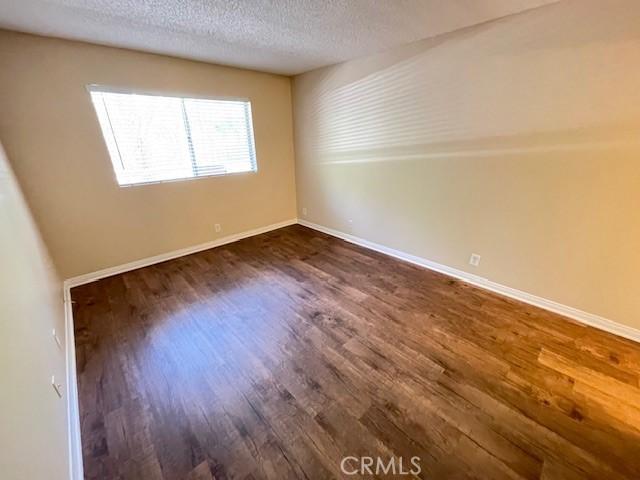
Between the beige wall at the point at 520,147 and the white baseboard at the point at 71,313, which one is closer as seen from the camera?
the white baseboard at the point at 71,313

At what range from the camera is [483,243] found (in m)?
2.63

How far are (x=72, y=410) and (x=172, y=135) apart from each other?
2907mm

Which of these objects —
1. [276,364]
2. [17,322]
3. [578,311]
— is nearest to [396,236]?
[578,311]

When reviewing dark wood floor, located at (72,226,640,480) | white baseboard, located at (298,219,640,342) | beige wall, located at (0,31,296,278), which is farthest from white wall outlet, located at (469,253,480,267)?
beige wall, located at (0,31,296,278)

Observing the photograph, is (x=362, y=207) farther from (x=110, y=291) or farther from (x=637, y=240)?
(x=110, y=291)

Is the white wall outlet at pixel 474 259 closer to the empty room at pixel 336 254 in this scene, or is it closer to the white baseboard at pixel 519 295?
the empty room at pixel 336 254

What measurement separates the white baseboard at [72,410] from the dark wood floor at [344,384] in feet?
0.13

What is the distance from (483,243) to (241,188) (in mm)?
3247

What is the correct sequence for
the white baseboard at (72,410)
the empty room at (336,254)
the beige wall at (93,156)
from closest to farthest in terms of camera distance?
the white baseboard at (72,410) → the empty room at (336,254) → the beige wall at (93,156)

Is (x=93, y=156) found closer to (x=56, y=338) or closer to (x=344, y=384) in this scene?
(x=56, y=338)

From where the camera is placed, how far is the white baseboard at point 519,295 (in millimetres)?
2043

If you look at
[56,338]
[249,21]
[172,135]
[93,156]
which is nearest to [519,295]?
[249,21]

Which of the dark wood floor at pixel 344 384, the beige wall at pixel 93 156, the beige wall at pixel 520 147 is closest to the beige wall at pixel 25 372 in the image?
the dark wood floor at pixel 344 384

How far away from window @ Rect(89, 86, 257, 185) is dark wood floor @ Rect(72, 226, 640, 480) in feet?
4.90
